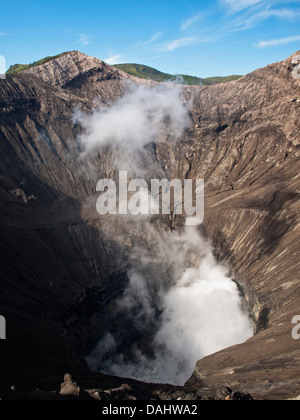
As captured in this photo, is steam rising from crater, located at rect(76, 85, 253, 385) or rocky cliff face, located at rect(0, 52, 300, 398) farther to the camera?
steam rising from crater, located at rect(76, 85, 253, 385)

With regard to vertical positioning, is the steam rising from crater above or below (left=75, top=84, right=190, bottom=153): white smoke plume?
below

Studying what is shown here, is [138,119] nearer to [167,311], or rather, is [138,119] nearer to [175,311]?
[167,311]

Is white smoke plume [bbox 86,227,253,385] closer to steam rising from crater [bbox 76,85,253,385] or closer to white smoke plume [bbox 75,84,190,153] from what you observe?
steam rising from crater [bbox 76,85,253,385]

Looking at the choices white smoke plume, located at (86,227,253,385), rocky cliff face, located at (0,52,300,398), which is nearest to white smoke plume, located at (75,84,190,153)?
rocky cliff face, located at (0,52,300,398)

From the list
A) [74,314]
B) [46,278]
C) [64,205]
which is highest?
[64,205]

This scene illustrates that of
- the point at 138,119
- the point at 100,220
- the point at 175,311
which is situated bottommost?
the point at 175,311

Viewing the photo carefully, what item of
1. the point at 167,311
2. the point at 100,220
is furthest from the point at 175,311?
the point at 100,220

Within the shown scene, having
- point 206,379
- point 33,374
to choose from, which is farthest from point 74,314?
point 206,379
